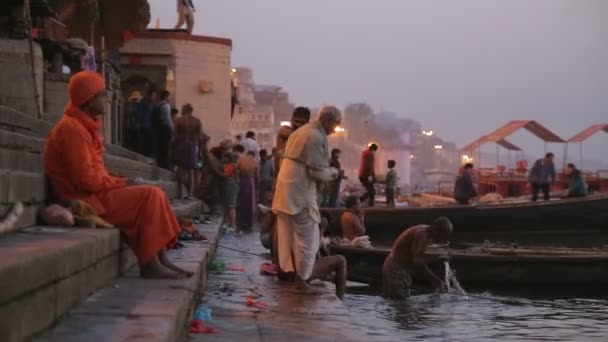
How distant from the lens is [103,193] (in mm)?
5934

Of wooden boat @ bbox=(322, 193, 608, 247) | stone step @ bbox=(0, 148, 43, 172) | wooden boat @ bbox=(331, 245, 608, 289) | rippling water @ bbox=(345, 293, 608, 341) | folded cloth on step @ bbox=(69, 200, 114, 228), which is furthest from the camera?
wooden boat @ bbox=(322, 193, 608, 247)

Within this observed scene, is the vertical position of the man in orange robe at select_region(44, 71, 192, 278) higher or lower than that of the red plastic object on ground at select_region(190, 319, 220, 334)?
higher

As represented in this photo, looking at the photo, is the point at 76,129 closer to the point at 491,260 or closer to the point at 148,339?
the point at 148,339

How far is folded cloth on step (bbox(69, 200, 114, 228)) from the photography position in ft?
18.6

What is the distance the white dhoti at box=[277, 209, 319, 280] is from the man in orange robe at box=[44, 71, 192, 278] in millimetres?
2156

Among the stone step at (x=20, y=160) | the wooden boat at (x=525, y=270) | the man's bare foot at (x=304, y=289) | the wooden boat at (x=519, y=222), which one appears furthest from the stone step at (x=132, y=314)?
the wooden boat at (x=519, y=222)

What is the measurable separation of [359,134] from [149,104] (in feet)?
296

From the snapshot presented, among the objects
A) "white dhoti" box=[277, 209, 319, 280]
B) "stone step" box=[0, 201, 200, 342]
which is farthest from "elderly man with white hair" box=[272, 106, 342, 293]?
"stone step" box=[0, 201, 200, 342]

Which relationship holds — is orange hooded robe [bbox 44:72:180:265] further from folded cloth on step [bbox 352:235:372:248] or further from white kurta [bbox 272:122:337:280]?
folded cloth on step [bbox 352:235:372:248]

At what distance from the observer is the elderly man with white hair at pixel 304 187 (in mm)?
7930

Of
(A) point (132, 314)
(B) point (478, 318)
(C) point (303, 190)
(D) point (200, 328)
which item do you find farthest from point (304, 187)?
(A) point (132, 314)

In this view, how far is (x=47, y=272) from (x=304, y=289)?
449 centimetres

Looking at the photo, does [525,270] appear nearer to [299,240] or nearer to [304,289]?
[304,289]

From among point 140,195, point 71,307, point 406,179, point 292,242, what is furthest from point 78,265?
point 406,179
